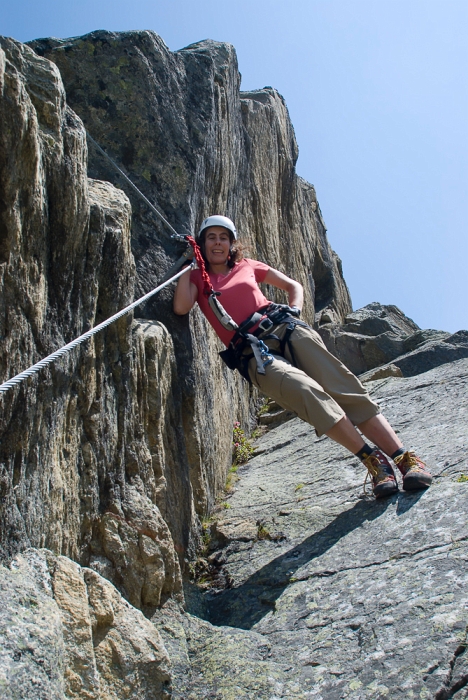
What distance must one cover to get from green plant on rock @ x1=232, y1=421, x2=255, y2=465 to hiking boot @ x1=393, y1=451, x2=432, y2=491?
376cm

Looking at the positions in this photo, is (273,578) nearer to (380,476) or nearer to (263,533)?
(263,533)

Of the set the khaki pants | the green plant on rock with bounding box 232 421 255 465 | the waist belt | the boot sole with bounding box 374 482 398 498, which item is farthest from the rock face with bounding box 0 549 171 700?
the green plant on rock with bounding box 232 421 255 465

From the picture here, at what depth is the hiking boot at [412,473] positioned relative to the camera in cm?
567

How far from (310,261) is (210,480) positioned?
14258 mm

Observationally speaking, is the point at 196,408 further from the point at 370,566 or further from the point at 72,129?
the point at 72,129

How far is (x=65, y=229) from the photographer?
4.21 metres

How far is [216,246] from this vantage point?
7.16 m

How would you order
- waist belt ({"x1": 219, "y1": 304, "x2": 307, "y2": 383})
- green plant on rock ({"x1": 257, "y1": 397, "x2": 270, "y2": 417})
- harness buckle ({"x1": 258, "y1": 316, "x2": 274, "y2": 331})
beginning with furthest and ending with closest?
green plant on rock ({"x1": 257, "y1": 397, "x2": 270, "y2": 417}), harness buckle ({"x1": 258, "y1": 316, "x2": 274, "y2": 331}), waist belt ({"x1": 219, "y1": 304, "x2": 307, "y2": 383})

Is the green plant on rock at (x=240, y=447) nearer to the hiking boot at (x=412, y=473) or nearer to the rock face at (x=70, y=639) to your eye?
the hiking boot at (x=412, y=473)

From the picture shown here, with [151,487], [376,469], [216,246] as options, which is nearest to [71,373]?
[151,487]

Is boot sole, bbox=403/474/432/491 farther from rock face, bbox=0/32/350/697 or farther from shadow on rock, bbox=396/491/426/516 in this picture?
rock face, bbox=0/32/350/697

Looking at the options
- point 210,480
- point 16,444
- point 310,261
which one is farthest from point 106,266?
point 310,261

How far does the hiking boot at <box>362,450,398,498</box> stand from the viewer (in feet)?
19.1

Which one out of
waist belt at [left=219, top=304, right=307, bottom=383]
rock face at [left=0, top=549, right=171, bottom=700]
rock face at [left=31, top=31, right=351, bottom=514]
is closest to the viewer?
rock face at [left=0, top=549, right=171, bottom=700]
